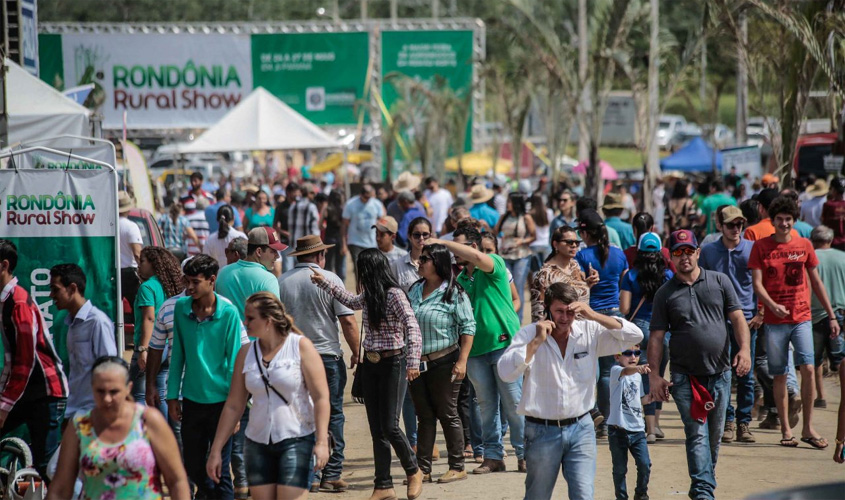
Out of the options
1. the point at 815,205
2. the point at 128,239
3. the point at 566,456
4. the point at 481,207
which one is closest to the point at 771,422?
the point at 566,456

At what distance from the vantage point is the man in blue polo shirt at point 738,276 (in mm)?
9086

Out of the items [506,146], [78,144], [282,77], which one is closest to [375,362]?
[78,144]

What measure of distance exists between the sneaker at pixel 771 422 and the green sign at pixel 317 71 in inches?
915

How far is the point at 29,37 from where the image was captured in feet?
43.1

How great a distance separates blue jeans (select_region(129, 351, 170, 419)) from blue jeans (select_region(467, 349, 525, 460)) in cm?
230

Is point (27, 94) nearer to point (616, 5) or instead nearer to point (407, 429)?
point (407, 429)

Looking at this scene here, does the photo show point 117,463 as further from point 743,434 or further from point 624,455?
point 743,434

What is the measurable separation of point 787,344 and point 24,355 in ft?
19.7

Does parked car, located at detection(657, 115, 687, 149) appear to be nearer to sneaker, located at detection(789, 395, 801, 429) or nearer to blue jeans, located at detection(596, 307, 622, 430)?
sneaker, located at detection(789, 395, 801, 429)

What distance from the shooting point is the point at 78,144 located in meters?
11.7

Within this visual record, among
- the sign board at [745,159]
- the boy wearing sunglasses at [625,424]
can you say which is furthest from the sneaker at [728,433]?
the sign board at [745,159]

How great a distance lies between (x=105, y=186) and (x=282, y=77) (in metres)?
24.1

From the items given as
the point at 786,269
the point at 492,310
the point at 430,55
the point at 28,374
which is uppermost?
the point at 430,55

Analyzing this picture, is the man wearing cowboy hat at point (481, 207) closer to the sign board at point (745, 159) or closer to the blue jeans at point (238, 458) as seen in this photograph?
the sign board at point (745, 159)
